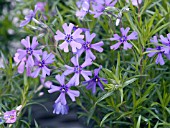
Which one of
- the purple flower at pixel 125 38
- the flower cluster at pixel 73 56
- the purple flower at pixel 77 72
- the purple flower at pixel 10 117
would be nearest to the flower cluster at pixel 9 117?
the purple flower at pixel 10 117

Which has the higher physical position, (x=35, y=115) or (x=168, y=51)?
(x=168, y=51)

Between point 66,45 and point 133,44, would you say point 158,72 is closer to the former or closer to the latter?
point 133,44

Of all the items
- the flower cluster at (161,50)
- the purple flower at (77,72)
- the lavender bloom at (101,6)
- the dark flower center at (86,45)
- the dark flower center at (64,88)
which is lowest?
the dark flower center at (64,88)

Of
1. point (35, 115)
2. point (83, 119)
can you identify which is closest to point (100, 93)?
point (83, 119)

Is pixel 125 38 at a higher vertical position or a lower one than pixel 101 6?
lower

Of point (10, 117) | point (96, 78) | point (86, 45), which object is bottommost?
point (10, 117)

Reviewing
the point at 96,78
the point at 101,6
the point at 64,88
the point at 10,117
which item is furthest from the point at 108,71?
the point at 10,117

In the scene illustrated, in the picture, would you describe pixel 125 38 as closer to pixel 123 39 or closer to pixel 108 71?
pixel 123 39

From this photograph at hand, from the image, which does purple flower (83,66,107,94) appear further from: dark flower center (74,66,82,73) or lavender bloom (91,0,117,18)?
lavender bloom (91,0,117,18)

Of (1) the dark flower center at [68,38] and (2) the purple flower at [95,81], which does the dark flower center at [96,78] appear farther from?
(1) the dark flower center at [68,38]

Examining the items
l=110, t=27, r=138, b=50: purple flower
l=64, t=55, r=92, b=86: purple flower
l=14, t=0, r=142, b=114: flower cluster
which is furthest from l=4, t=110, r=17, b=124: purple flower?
l=110, t=27, r=138, b=50: purple flower

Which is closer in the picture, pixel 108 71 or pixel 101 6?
pixel 108 71
